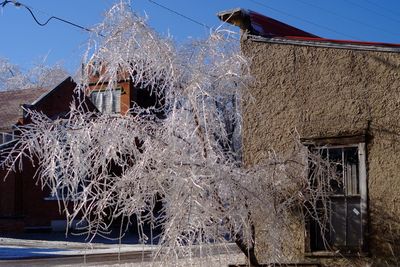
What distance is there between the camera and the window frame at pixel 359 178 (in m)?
9.65

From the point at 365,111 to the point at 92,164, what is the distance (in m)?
4.39

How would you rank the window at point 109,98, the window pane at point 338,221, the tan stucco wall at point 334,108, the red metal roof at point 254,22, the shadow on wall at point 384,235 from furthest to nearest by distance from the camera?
the red metal roof at point 254,22, the window pane at point 338,221, the tan stucco wall at point 334,108, the shadow on wall at point 384,235, the window at point 109,98

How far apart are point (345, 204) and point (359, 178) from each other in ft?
1.52

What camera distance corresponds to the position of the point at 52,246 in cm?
2372

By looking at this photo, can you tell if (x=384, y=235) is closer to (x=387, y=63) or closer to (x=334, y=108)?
(x=334, y=108)

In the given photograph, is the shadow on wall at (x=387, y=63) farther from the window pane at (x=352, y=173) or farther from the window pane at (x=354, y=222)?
the window pane at (x=354, y=222)

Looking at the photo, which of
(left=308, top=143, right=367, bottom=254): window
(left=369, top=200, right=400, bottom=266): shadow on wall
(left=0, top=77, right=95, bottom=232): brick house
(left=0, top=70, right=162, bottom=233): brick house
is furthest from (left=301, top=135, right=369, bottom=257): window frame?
(left=0, top=77, right=95, bottom=232): brick house

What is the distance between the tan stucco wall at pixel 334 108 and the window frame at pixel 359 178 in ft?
0.25

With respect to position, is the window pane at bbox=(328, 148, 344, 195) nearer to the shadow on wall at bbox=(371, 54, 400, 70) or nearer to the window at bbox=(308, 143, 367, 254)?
the window at bbox=(308, 143, 367, 254)

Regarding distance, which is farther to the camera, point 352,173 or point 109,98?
Result: point 109,98

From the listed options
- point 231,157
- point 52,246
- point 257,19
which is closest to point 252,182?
point 231,157

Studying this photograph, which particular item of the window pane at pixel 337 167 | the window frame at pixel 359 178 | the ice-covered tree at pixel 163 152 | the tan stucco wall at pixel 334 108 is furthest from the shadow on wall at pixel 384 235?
the ice-covered tree at pixel 163 152

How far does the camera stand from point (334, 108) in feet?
33.2

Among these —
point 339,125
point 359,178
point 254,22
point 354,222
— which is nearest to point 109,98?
point 254,22
